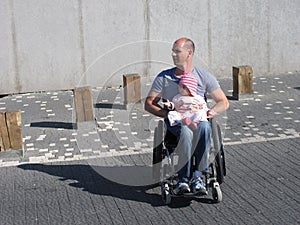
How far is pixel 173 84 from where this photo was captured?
6.46m

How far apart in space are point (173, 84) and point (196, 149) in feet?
2.48

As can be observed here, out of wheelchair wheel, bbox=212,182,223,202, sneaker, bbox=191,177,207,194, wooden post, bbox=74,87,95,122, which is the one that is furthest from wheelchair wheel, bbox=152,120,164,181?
wooden post, bbox=74,87,95,122

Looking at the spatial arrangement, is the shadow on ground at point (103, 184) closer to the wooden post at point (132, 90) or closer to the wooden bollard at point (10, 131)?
the wooden bollard at point (10, 131)

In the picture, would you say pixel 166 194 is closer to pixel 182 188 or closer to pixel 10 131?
pixel 182 188

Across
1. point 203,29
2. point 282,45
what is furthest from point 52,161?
point 282,45

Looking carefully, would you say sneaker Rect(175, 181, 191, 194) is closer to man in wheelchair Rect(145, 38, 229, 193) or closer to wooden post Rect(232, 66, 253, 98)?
man in wheelchair Rect(145, 38, 229, 193)

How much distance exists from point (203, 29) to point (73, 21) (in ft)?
8.34

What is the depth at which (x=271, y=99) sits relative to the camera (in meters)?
10.5

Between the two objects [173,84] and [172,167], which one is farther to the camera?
[173,84]

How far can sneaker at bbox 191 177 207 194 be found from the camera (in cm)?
596

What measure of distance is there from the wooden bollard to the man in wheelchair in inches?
84.9

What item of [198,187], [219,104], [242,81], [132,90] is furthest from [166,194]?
[242,81]

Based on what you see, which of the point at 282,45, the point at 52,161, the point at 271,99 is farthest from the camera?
the point at 282,45

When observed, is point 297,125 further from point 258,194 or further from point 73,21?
point 73,21
